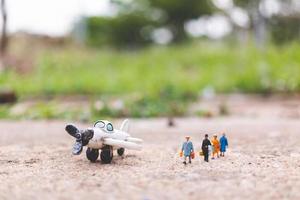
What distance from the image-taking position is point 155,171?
3648 mm

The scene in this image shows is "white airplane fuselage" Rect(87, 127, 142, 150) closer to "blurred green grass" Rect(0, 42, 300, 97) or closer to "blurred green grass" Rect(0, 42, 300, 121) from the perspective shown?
"blurred green grass" Rect(0, 42, 300, 121)

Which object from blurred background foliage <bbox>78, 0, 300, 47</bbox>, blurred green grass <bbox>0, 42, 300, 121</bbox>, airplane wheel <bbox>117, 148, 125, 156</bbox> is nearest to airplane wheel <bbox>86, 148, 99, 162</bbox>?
airplane wheel <bbox>117, 148, 125, 156</bbox>

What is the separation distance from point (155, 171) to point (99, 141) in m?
0.47

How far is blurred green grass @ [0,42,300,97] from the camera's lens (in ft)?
32.5

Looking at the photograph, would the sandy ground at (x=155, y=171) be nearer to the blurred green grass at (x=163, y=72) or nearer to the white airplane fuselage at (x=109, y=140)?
the white airplane fuselage at (x=109, y=140)

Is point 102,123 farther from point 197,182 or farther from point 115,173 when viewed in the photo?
point 197,182

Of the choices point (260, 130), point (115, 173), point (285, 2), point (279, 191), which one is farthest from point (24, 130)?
point (285, 2)

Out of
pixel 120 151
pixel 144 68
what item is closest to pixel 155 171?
pixel 120 151

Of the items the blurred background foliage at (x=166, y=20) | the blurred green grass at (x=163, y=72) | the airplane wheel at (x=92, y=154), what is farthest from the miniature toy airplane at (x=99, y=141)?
the blurred background foliage at (x=166, y=20)

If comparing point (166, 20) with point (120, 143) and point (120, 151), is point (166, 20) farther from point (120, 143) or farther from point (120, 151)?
point (120, 143)

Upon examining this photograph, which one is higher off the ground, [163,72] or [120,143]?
[163,72]

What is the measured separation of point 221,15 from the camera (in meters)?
21.4

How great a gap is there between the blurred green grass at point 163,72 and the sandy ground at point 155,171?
408cm

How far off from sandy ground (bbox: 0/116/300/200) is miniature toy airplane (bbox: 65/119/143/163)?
88 mm
